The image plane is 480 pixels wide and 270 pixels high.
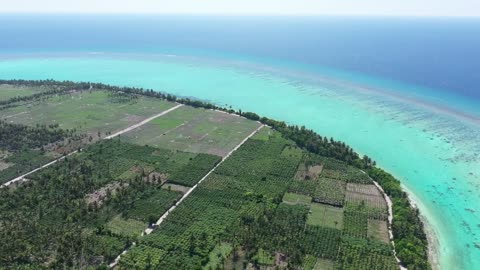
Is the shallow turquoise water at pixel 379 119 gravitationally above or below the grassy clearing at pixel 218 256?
above

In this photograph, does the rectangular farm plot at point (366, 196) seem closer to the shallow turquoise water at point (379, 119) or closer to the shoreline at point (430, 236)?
the shoreline at point (430, 236)

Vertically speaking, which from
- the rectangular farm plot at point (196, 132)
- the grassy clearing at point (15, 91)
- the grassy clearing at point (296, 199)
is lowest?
the grassy clearing at point (296, 199)

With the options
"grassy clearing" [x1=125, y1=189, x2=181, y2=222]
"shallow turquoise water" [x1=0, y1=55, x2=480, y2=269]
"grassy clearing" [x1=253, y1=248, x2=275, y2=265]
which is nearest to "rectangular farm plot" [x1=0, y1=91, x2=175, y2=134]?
"shallow turquoise water" [x1=0, y1=55, x2=480, y2=269]

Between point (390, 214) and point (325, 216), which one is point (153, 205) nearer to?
point (325, 216)

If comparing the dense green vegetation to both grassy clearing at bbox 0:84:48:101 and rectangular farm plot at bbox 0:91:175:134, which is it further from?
grassy clearing at bbox 0:84:48:101

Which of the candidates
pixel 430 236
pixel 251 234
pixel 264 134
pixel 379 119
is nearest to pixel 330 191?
pixel 430 236

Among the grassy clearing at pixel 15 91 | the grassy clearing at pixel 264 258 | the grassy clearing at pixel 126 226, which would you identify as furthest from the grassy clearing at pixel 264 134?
the grassy clearing at pixel 15 91
